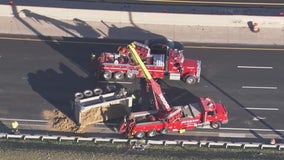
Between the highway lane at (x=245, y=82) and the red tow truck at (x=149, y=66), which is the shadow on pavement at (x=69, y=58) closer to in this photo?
the red tow truck at (x=149, y=66)

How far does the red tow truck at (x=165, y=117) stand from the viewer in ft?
119

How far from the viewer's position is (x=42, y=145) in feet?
117

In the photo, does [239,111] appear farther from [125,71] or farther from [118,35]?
[118,35]

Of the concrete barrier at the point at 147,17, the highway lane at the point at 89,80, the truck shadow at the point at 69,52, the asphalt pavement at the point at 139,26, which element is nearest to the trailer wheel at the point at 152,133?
the highway lane at the point at 89,80

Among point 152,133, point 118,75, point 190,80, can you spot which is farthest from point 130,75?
point 152,133

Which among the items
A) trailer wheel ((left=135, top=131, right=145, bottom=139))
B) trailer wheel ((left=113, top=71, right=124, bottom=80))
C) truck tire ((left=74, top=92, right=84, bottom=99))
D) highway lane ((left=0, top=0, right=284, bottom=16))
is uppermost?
highway lane ((left=0, top=0, right=284, bottom=16))

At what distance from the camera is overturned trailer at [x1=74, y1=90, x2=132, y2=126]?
36812mm

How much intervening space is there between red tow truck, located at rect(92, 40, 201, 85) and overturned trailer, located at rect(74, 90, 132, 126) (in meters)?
2.50

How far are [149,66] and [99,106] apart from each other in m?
4.83

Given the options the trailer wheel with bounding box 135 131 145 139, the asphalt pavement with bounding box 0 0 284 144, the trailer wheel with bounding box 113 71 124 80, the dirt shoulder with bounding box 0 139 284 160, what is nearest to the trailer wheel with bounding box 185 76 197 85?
the trailer wheel with bounding box 113 71 124 80

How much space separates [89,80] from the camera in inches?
1596

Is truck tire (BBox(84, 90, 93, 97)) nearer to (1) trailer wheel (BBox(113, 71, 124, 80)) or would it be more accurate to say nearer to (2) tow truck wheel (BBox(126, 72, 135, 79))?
(1) trailer wheel (BBox(113, 71, 124, 80))

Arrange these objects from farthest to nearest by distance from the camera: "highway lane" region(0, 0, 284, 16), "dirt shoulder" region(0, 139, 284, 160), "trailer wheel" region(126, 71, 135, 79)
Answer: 1. "highway lane" region(0, 0, 284, 16)
2. "trailer wheel" region(126, 71, 135, 79)
3. "dirt shoulder" region(0, 139, 284, 160)

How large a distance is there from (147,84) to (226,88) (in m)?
5.34
